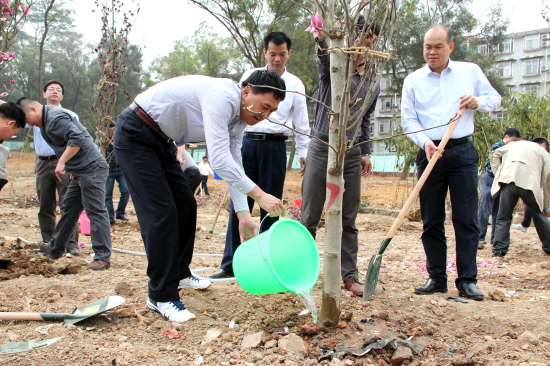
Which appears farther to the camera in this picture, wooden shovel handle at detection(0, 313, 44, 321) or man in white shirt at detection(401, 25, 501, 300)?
man in white shirt at detection(401, 25, 501, 300)

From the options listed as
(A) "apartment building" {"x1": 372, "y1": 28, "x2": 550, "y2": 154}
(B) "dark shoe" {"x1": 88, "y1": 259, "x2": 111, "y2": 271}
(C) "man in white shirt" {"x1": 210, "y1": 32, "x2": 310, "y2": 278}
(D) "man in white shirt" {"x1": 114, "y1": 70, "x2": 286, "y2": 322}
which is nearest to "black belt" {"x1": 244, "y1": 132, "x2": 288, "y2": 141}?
(C) "man in white shirt" {"x1": 210, "y1": 32, "x2": 310, "y2": 278}

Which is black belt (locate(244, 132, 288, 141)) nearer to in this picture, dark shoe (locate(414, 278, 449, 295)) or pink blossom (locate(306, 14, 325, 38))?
pink blossom (locate(306, 14, 325, 38))

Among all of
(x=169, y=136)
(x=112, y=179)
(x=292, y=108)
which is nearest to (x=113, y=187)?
(x=112, y=179)

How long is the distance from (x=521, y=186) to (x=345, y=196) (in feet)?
10.9

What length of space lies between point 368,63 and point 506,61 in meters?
50.0

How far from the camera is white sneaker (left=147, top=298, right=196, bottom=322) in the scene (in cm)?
238

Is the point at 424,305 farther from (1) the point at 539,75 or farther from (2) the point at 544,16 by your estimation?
(1) the point at 539,75

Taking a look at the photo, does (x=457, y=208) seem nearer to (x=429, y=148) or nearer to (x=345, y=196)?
(x=429, y=148)

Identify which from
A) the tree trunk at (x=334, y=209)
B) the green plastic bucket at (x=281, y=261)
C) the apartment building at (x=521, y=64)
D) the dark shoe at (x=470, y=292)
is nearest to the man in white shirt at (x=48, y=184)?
the green plastic bucket at (x=281, y=261)

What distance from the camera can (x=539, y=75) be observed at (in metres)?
42.1

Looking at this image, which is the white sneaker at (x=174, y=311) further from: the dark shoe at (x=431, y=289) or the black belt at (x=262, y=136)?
the dark shoe at (x=431, y=289)

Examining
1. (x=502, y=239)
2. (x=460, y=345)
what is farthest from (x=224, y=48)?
(x=460, y=345)

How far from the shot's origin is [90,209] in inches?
153

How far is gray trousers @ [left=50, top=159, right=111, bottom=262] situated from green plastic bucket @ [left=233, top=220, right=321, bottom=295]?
2.10 m
